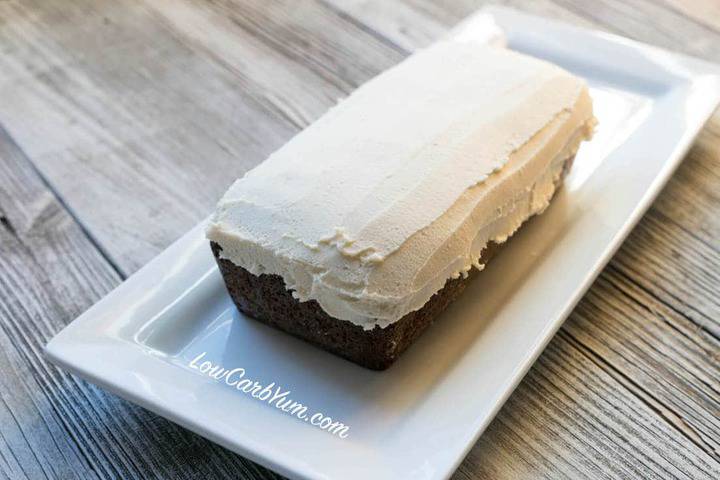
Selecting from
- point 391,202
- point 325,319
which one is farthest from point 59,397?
point 391,202

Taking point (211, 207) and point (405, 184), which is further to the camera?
point (211, 207)

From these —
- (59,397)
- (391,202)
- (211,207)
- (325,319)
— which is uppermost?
(391,202)

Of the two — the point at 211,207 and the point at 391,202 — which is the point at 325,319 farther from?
the point at 211,207

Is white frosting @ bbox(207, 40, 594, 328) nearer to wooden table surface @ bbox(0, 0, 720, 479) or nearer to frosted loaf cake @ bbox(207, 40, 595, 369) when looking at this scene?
frosted loaf cake @ bbox(207, 40, 595, 369)

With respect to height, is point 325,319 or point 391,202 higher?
point 391,202

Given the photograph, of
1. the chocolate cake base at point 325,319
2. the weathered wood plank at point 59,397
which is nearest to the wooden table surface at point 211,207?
the weathered wood plank at point 59,397

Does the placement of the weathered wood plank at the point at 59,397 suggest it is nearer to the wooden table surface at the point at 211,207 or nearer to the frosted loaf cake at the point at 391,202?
the wooden table surface at the point at 211,207

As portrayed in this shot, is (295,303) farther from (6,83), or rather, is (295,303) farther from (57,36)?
(57,36)

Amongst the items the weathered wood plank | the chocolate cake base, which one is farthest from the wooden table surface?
the chocolate cake base

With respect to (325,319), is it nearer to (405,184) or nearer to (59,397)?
(405,184)
